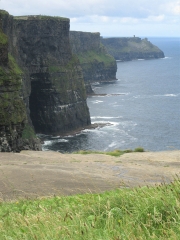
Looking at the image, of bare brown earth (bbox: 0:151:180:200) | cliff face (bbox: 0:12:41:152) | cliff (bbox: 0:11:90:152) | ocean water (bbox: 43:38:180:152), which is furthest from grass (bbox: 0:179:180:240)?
cliff (bbox: 0:11:90:152)

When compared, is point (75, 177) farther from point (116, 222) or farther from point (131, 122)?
point (131, 122)

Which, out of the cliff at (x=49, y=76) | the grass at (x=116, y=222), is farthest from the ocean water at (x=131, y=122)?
the grass at (x=116, y=222)

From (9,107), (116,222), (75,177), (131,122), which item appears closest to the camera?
(116,222)

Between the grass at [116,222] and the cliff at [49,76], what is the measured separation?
8585 centimetres

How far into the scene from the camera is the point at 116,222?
31.9 ft

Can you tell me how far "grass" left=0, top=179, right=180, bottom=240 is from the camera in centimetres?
841

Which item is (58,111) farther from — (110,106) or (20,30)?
(110,106)

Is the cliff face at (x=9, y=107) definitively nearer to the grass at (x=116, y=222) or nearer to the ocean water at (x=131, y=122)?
the ocean water at (x=131, y=122)

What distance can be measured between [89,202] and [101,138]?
262 feet

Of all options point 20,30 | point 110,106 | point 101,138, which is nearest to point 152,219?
point 101,138

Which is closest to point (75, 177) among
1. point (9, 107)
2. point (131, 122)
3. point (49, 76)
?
point (9, 107)

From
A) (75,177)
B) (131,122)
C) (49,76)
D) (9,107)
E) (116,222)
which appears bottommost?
(131,122)

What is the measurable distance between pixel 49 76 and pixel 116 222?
313 feet

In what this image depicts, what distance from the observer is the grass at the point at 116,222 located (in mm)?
8414
